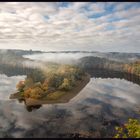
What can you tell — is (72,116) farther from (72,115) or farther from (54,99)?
(54,99)

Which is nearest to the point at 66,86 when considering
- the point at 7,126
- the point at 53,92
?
the point at 53,92

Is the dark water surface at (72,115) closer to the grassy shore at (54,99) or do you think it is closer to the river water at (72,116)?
the river water at (72,116)

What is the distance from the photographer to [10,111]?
32031 mm

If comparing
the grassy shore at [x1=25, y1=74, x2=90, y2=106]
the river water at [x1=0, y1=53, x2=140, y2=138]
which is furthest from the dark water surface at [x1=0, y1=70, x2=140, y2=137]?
the grassy shore at [x1=25, y1=74, x2=90, y2=106]

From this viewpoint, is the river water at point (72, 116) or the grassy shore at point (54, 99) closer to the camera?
the river water at point (72, 116)

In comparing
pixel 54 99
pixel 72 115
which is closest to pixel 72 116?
pixel 72 115

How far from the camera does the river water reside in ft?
82.3

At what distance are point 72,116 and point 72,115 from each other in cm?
42

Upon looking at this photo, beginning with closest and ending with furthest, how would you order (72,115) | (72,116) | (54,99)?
1. (72,116)
2. (72,115)
3. (54,99)

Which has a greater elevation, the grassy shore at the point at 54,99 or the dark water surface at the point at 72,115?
the grassy shore at the point at 54,99

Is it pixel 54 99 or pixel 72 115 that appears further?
pixel 54 99

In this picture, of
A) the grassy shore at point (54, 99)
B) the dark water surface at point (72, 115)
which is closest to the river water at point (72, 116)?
the dark water surface at point (72, 115)

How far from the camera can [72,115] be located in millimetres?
30281

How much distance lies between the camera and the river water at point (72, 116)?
25078mm
